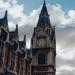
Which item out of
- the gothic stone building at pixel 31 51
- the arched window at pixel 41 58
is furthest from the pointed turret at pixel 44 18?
the arched window at pixel 41 58

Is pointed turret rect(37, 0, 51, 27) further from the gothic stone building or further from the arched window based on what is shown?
the arched window

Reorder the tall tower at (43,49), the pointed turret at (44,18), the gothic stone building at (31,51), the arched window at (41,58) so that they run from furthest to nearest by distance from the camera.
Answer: the pointed turret at (44,18)
the arched window at (41,58)
the tall tower at (43,49)
the gothic stone building at (31,51)

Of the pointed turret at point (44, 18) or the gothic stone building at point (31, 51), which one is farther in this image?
the pointed turret at point (44, 18)

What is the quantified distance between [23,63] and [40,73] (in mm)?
7466

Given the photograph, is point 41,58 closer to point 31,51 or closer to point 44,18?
point 31,51

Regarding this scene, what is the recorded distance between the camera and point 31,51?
5297cm

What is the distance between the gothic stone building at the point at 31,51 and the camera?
38.8 meters

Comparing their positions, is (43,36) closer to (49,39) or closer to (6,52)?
(49,39)

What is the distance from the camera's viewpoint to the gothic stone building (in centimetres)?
3884

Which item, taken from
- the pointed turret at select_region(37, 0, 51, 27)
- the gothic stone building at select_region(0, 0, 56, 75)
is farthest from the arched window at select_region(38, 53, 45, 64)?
the pointed turret at select_region(37, 0, 51, 27)

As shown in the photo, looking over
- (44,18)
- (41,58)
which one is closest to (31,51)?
(41,58)

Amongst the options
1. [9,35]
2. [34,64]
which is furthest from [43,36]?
[9,35]

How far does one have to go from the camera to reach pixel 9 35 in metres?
40.8

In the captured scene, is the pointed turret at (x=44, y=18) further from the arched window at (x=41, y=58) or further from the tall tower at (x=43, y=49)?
the arched window at (x=41, y=58)
